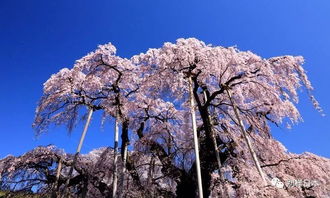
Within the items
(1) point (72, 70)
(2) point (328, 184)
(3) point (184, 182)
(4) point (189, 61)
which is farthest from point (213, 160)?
(1) point (72, 70)

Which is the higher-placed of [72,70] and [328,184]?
[72,70]

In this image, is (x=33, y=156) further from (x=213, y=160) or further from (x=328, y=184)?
(x=328, y=184)

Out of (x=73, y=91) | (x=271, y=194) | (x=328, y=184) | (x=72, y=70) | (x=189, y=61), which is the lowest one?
(x=271, y=194)

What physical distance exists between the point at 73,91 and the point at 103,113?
2.49 meters

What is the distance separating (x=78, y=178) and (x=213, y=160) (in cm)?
792

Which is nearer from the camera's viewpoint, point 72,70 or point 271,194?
point 271,194

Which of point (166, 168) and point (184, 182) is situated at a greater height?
point (166, 168)

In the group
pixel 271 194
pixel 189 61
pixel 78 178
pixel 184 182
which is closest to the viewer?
pixel 271 194

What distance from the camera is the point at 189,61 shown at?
1050 cm

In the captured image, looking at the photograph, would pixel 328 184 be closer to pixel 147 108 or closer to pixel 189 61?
pixel 189 61

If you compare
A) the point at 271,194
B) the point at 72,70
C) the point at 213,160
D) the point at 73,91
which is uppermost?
the point at 72,70

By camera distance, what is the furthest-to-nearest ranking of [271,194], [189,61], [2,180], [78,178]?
[78,178] < [2,180] < [189,61] < [271,194]

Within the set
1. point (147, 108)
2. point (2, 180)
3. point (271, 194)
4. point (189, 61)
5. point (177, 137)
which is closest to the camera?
point (271, 194)

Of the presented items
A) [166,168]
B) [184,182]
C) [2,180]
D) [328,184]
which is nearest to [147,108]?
[166,168]
